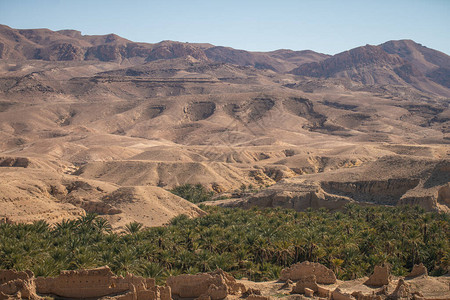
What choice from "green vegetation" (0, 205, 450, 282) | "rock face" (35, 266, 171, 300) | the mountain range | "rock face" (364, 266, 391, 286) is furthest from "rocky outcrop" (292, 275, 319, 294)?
the mountain range

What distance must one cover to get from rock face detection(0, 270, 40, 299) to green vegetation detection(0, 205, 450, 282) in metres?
2.44

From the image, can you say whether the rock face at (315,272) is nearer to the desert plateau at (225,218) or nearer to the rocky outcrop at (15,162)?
the desert plateau at (225,218)

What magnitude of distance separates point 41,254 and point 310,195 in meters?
32.8

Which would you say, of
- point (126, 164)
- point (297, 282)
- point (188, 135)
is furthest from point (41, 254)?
point (188, 135)

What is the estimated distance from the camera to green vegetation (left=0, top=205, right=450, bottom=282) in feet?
83.8

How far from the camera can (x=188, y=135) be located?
13175 cm

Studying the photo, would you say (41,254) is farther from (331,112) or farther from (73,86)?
(73,86)

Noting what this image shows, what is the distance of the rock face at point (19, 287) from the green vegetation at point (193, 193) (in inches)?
1496

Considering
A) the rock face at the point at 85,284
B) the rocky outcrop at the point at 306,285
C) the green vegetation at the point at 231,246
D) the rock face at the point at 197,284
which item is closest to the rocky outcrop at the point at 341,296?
the rocky outcrop at the point at 306,285

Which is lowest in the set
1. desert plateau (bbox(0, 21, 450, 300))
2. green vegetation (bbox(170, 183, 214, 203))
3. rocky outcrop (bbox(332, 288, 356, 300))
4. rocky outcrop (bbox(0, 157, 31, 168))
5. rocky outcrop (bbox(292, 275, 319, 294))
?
rocky outcrop (bbox(0, 157, 31, 168))

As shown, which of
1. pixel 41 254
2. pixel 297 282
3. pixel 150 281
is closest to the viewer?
pixel 150 281

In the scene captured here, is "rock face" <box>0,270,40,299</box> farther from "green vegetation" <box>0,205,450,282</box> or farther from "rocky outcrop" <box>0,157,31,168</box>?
"rocky outcrop" <box>0,157,31,168</box>

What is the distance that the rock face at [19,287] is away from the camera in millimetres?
19062

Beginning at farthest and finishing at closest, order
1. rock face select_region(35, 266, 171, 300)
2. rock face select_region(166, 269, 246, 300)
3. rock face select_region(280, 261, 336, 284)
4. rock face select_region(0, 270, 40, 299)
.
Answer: rock face select_region(280, 261, 336, 284) → rock face select_region(166, 269, 246, 300) → rock face select_region(35, 266, 171, 300) → rock face select_region(0, 270, 40, 299)
